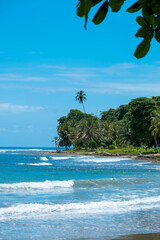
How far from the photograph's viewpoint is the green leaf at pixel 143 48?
1.42 metres

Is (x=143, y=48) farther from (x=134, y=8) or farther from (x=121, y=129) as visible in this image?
(x=121, y=129)

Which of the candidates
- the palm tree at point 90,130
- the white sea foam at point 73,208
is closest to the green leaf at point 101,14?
the white sea foam at point 73,208

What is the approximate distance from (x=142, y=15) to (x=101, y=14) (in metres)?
0.19

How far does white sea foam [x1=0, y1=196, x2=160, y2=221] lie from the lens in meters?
10.8

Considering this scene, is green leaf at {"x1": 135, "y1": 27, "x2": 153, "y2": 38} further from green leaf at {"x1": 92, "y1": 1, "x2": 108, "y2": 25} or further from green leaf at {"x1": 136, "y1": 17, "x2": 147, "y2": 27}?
green leaf at {"x1": 92, "y1": 1, "x2": 108, "y2": 25}

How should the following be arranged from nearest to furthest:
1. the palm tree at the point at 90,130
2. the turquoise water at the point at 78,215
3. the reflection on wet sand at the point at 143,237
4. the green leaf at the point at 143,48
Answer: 1. the green leaf at the point at 143,48
2. the reflection on wet sand at the point at 143,237
3. the turquoise water at the point at 78,215
4. the palm tree at the point at 90,130

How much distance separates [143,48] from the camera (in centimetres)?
143

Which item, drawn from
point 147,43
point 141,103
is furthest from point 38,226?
point 141,103

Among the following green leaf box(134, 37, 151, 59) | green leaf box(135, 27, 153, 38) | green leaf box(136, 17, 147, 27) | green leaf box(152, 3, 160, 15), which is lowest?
green leaf box(134, 37, 151, 59)

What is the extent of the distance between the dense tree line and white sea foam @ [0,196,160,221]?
33.3 meters

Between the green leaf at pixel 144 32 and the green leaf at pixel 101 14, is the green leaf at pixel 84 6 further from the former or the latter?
the green leaf at pixel 144 32

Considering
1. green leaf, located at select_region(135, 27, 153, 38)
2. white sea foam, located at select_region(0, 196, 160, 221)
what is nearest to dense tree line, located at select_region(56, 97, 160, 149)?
white sea foam, located at select_region(0, 196, 160, 221)

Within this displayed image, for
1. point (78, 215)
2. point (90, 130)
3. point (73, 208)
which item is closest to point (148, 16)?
point (78, 215)

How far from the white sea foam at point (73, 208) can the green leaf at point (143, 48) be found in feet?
32.0
